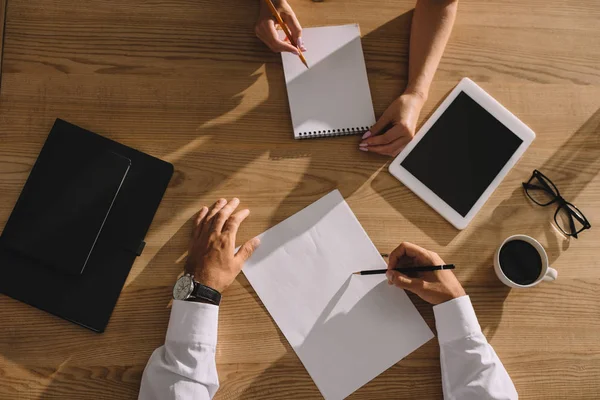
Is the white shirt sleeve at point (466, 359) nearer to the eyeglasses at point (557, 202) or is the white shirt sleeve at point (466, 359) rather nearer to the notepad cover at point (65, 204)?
the eyeglasses at point (557, 202)

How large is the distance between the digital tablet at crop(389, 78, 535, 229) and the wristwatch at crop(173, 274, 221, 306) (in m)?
0.47

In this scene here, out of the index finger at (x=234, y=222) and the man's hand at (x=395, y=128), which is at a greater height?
the man's hand at (x=395, y=128)

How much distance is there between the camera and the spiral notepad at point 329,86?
1073 millimetres

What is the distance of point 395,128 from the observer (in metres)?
1.05

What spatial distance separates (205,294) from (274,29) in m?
0.58

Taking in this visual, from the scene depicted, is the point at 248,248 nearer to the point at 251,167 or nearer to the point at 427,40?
the point at 251,167

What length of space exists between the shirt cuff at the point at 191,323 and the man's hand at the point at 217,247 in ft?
0.17

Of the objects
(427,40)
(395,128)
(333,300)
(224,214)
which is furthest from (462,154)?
(224,214)

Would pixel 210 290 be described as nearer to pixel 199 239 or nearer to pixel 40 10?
pixel 199 239

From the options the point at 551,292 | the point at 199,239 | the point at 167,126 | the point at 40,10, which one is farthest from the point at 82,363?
the point at 551,292

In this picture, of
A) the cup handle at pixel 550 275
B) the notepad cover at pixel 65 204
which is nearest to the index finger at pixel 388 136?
the cup handle at pixel 550 275

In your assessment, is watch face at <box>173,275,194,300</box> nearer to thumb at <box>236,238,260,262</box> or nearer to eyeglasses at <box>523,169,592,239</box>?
thumb at <box>236,238,260,262</box>

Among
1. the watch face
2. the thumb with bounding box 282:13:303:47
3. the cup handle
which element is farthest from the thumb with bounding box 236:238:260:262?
the cup handle

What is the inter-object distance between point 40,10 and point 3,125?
0.27 metres
